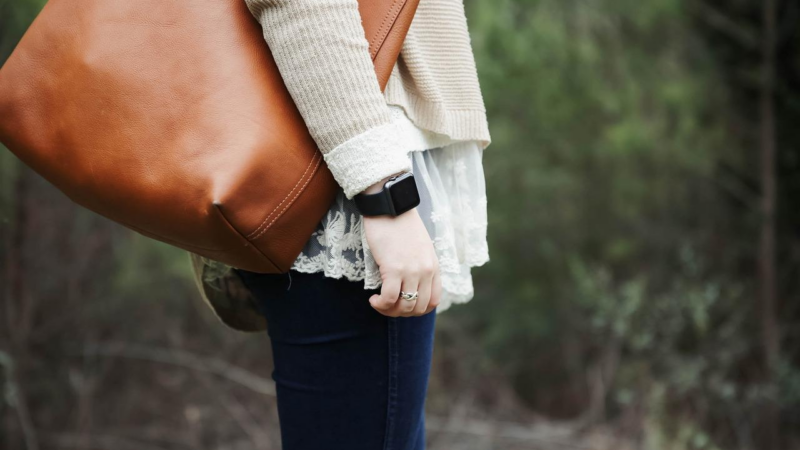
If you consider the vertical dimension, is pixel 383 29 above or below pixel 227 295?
above

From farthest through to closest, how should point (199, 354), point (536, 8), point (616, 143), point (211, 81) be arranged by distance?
1. point (536, 8)
2. point (616, 143)
3. point (199, 354)
4. point (211, 81)

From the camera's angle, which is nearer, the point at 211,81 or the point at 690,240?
the point at 211,81

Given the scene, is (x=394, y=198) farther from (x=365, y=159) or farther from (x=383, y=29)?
(x=383, y=29)

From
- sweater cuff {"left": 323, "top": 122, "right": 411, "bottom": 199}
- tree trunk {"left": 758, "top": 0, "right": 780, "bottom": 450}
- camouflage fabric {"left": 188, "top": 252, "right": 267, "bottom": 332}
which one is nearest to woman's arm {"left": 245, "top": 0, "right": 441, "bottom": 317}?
sweater cuff {"left": 323, "top": 122, "right": 411, "bottom": 199}

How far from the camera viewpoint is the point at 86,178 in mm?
772

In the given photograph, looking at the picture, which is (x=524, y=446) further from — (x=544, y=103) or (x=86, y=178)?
(x=86, y=178)

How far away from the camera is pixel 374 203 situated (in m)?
0.71

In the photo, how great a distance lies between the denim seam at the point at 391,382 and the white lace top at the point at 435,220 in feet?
0.28

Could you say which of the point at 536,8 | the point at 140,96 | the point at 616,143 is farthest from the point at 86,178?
the point at 536,8

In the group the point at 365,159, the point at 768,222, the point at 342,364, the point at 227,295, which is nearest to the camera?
the point at 365,159

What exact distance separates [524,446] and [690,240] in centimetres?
181

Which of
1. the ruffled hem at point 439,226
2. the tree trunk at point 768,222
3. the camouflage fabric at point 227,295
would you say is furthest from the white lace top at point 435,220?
the tree trunk at point 768,222

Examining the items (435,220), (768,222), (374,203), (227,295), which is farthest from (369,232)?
(768,222)

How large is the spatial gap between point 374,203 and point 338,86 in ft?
0.44
